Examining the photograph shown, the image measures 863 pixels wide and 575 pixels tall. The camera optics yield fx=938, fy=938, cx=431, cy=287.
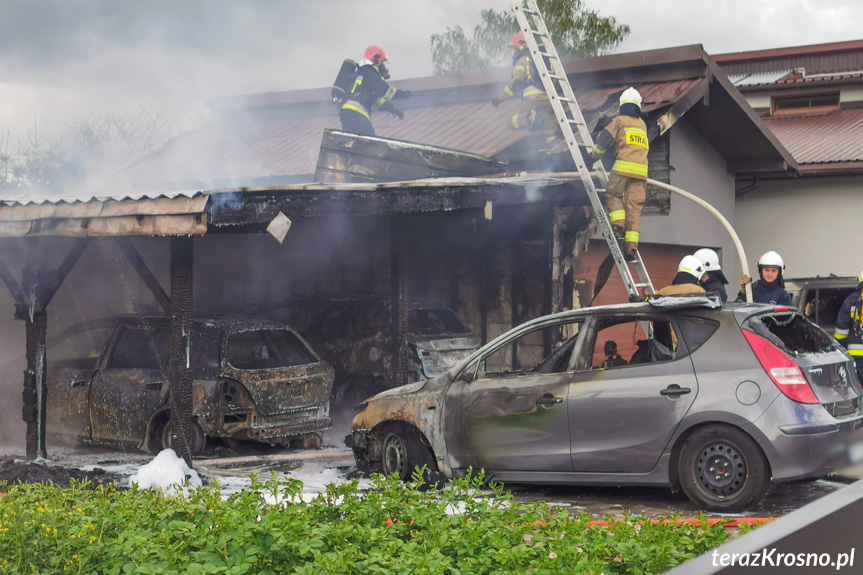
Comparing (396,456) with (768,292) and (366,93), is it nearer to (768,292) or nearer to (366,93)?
(768,292)

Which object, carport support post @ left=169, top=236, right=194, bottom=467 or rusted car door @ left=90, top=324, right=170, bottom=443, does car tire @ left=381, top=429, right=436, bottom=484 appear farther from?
rusted car door @ left=90, top=324, right=170, bottom=443

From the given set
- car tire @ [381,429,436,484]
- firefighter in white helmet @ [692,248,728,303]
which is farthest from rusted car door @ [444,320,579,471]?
firefighter in white helmet @ [692,248,728,303]

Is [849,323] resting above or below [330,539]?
above

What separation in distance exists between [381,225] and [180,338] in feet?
18.4

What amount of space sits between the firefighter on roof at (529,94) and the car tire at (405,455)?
5651 millimetres

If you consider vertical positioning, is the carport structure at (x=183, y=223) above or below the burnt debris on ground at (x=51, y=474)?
above

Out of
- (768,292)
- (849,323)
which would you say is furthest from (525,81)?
(849,323)

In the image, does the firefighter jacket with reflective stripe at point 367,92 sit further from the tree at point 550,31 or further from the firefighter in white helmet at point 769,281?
the tree at point 550,31

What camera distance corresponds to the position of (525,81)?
499 inches

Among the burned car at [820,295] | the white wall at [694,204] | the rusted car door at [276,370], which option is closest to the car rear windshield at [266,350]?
the rusted car door at [276,370]

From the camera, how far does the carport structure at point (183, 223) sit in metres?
8.03

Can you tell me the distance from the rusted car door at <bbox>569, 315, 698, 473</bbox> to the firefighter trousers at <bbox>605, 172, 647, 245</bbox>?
8.51ft

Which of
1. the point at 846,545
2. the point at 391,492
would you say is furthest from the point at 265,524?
the point at 846,545

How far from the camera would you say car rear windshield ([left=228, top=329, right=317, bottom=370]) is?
9.68 metres
